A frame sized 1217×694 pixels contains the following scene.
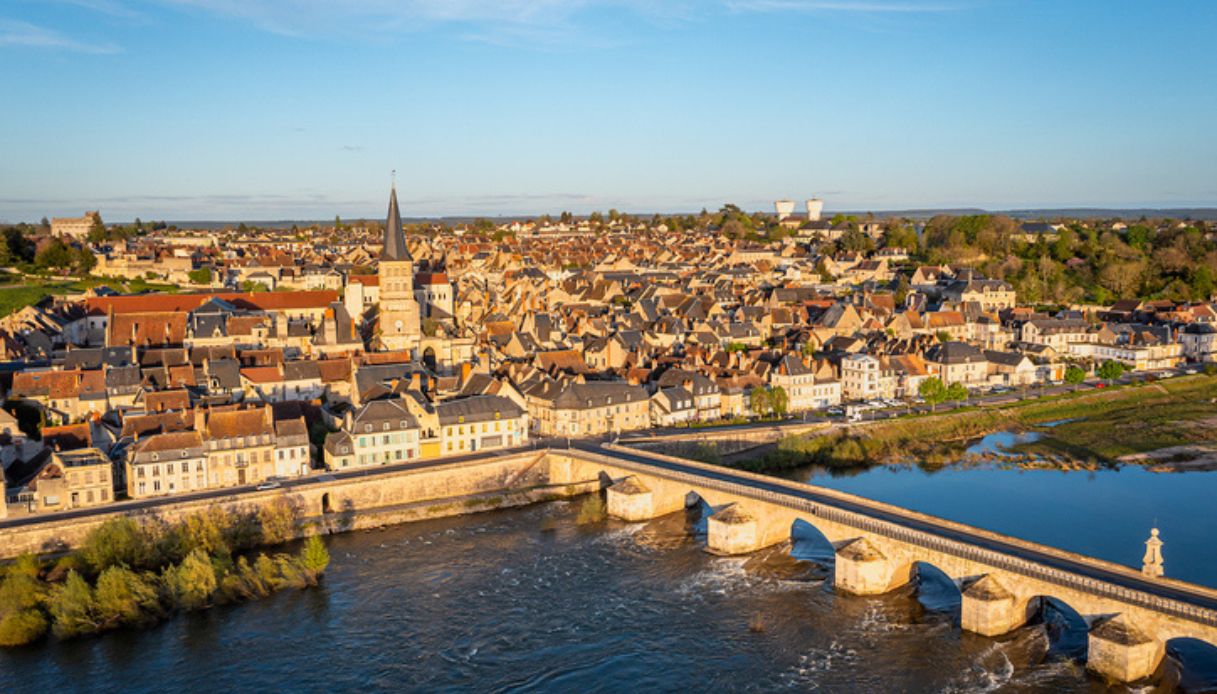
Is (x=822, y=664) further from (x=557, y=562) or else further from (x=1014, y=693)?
(x=557, y=562)

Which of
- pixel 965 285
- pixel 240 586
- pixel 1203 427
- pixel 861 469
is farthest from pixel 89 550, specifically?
pixel 965 285

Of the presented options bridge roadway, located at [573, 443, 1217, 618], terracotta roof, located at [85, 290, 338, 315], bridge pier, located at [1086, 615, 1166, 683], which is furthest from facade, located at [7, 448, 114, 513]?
bridge pier, located at [1086, 615, 1166, 683]

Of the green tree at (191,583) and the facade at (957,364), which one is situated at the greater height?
the facade at (957,364)

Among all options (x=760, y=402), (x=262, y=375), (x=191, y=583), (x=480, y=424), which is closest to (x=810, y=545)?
(x=480, y=424)

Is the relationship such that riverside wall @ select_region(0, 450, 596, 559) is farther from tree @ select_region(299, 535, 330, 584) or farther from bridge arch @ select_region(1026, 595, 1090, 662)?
bridge arch @ select_region(1026, 595, 1090, 662)

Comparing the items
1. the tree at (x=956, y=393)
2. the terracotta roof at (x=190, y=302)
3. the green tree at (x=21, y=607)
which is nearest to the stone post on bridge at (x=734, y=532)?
the green tree at (x=21, y=607)

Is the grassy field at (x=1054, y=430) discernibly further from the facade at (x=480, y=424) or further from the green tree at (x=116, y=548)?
the green tree at (x=116, y=548)
